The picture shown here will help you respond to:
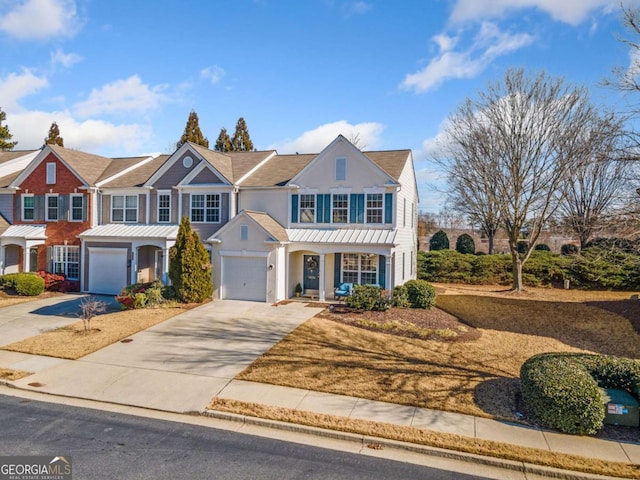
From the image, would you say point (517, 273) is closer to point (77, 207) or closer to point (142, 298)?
point (142, 298)

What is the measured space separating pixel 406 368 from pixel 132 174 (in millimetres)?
21443

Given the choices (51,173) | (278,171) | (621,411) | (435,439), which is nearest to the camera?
(435,439)

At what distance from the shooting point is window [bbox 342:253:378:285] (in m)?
22.0

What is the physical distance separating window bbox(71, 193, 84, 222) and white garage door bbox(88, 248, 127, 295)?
259cm

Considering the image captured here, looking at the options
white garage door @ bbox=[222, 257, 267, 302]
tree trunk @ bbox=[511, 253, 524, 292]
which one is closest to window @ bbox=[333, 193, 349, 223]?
white garage door @ bbox=[222, 257, 267, 302]

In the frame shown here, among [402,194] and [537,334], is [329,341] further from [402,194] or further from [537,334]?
[402,194]

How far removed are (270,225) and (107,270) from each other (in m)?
A: 10.0

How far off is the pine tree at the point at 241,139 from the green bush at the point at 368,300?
2993 centimetres

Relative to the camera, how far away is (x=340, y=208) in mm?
22109

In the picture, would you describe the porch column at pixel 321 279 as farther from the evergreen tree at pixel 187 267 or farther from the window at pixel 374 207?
the evergreen tree at pixel 187 267

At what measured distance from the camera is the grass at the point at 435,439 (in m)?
7.25

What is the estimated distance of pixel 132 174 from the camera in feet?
86.6

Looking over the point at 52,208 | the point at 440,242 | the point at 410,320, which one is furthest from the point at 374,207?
the point at 52,208

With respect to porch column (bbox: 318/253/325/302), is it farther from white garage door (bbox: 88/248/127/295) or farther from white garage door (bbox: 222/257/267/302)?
white garage door (bbox: 88/248/127/295)
